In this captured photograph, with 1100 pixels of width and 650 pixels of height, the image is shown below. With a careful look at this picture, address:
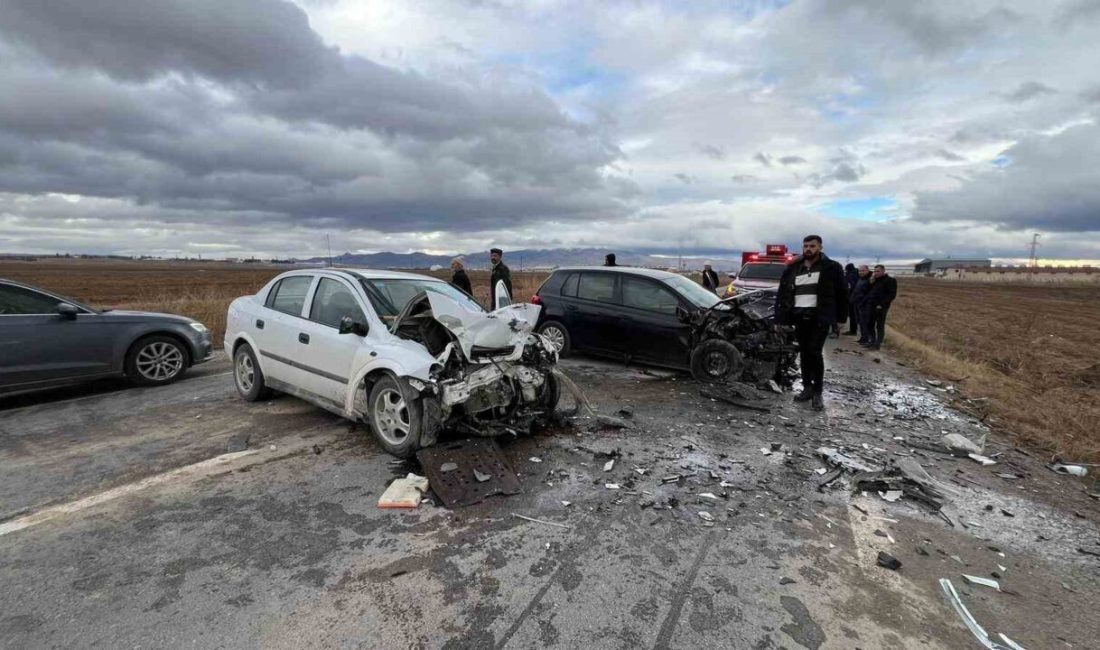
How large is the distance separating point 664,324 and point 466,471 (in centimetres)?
438

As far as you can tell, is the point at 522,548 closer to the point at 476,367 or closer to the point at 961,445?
the point at 476,367

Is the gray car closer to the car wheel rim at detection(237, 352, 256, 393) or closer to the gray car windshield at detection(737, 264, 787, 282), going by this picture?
the car wheel rim at detection(237, 352, 256, 393)

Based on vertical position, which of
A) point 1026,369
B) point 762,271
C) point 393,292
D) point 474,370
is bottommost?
point 1026,369

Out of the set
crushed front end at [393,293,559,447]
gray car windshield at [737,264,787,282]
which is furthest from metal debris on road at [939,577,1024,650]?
gray car windshield at [737,264,787,282]

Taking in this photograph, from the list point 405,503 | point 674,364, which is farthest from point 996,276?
point 405,503

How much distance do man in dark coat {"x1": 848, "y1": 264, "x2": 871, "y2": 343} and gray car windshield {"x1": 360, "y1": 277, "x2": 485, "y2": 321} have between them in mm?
9174

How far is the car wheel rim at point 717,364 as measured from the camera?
22.5 ft

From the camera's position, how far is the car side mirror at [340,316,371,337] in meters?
4.43

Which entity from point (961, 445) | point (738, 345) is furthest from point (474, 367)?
point (961, 445)

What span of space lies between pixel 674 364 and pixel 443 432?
3961 mm

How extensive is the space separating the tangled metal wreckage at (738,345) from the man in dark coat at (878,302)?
463 cm

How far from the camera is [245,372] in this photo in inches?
233

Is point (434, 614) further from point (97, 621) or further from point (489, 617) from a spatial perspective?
point (97, 621)

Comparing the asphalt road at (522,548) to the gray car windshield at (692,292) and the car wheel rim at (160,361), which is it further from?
the gray car windshield at (692,292)
